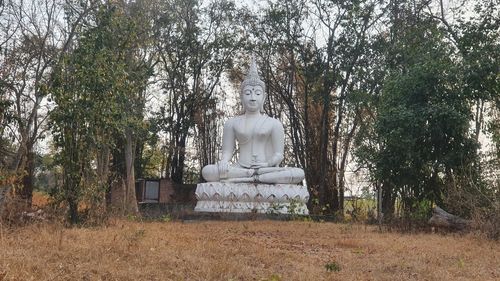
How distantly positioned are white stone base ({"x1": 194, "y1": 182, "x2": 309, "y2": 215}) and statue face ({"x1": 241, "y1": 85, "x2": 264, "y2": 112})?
244 cm

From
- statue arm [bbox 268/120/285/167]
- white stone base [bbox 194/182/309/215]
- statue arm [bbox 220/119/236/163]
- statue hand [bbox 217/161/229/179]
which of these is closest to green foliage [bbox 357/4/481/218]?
white stone base [bbox 194/182/309/215]

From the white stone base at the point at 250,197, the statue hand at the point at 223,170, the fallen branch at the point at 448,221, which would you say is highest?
the statue hand at the point at 223,170

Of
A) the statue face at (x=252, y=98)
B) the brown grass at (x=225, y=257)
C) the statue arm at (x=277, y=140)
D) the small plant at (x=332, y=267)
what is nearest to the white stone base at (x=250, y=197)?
the statue arm at (x=277, y=140)

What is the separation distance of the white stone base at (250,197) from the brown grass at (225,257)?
16.2ft

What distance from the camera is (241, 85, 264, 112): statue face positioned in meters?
15.2

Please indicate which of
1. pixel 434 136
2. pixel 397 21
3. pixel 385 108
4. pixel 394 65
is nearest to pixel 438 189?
pixel 434 136

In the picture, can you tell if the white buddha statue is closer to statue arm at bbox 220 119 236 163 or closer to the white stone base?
statue arm at bbox 220 119 236 163

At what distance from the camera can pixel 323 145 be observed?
1881cm

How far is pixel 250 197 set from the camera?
13.5 meters

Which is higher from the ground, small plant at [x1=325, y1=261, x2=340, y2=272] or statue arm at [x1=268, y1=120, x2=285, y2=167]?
statue arm at [x1=268, y1=120, x2=285, y2=167]

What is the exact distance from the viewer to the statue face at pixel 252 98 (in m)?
15.2

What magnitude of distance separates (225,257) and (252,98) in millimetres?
9593

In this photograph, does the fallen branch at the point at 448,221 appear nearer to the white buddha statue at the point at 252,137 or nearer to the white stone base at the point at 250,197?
the white stone base at the point at 250,197

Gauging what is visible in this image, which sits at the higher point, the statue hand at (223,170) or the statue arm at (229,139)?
the statue arm at (229,139)
